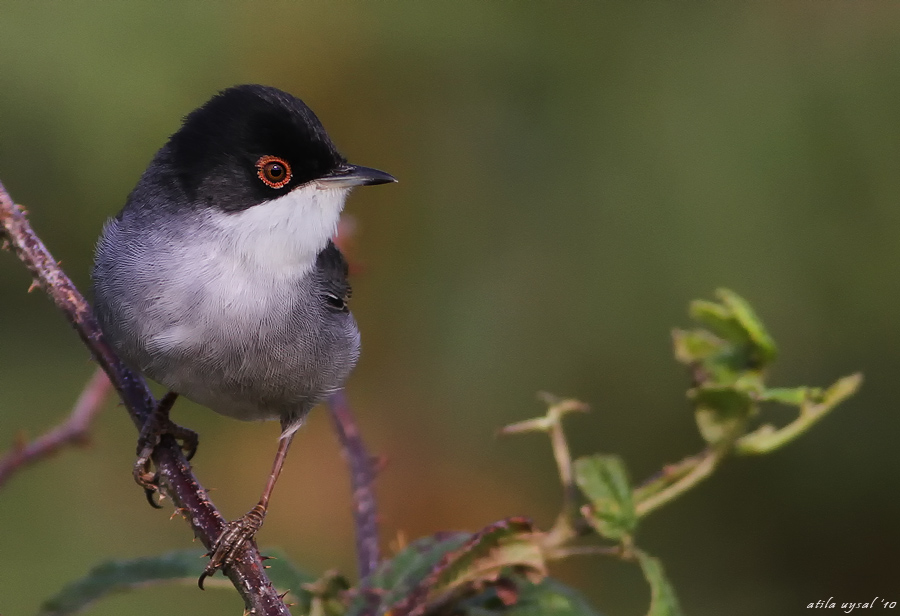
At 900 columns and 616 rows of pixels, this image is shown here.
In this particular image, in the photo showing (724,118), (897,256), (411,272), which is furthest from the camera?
(411,272)

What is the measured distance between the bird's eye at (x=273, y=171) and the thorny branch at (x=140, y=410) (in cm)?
71

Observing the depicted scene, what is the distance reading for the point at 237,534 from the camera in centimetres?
260

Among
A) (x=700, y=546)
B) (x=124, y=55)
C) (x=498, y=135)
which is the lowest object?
(x=700, y=546)

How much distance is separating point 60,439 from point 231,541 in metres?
0.60

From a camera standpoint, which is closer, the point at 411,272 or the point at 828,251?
the point at 828,251


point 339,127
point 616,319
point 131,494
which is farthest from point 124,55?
point 616,319

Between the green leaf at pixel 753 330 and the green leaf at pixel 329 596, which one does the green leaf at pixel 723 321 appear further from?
the green leaf at pixel 329 596

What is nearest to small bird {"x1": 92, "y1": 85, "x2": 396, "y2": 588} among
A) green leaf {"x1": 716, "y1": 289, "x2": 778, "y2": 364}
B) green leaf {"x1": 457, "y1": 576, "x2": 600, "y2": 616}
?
green leaf {"x1": 457, "y1": 576, "x2": 600, "y2": 616}

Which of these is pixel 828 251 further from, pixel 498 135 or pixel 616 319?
pixel 498 135

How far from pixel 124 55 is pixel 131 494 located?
204 cm

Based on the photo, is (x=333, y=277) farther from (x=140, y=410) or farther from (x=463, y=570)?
(x=463, y=570)

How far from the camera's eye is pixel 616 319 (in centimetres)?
437

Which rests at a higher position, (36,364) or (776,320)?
(36,364)

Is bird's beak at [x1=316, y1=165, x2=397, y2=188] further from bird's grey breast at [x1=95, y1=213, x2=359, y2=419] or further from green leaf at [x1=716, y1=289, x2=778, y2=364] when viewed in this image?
green leaf at [x1=716, y1=289, x2=778, y2=364]
